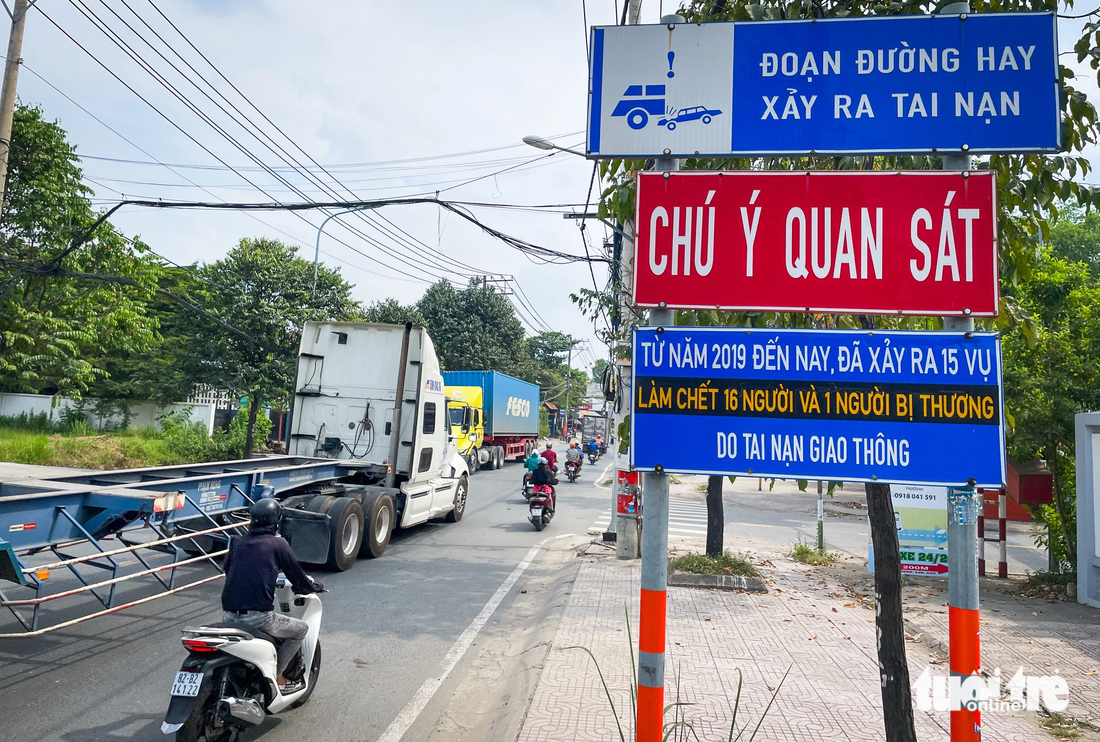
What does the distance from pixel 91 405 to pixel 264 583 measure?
28.4m

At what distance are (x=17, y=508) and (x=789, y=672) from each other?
20.4ft

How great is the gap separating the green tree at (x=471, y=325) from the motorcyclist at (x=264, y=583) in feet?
131

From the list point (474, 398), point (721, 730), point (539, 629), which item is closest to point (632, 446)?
point (721, 730)

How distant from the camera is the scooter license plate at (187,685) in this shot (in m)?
3.95

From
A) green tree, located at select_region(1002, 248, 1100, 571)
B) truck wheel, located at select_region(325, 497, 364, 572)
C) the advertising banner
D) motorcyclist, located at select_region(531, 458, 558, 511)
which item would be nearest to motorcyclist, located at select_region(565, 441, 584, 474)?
motorcyclist, located at select_region(531, 458, 558, 511)

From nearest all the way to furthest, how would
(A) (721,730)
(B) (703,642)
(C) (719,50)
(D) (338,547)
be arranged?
(C) (719,50), (A) (721,730), (B) (703,642), (D) (338,547)

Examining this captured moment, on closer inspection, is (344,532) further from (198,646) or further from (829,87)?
(829,87)

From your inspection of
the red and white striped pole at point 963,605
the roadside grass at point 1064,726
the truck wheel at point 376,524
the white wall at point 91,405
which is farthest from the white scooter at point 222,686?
the white wall at point 91,405

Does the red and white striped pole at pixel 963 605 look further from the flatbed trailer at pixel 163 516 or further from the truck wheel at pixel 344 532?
the truck wheel at pixel 344 532

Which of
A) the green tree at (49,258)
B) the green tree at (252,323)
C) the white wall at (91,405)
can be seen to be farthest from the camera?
the white wall at (91,405)

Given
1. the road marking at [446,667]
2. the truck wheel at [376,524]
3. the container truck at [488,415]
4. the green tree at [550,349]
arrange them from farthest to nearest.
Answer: the green tree at [550,349] → the container truck at [488,415] → the truck wheel at [376,524] → the road marking at [446,667]

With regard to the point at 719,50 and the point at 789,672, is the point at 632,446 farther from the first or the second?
the point at 789,672

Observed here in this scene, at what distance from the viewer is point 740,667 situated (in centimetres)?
597

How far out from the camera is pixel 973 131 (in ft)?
10.1
